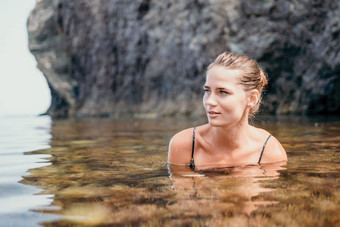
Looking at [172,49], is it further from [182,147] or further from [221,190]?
[221,190]

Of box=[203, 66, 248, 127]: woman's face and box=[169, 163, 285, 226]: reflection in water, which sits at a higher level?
box=[203, 66, 248, 127]: woman's face

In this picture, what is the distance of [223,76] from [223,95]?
131 millimetres

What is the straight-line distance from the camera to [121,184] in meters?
2.42

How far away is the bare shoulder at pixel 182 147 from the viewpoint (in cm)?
313

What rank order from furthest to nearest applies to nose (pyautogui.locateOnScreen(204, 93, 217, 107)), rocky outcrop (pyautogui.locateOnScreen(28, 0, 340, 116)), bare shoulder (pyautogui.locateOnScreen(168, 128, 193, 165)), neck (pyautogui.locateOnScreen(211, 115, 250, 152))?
rocky outcrop (pyautogui.locateOnScreen(28, 0, 340, 116)) < bare shoulder (pyautogui.locateOnScreen(168, 128, 193, 165)) < neck (pyautogui.locateOnScreen(211, 115, 250, 152)) < nose (pyautogui.locateOnScreen(204, 93, 217, 107))

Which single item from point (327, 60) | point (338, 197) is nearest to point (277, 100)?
point (327, 60)

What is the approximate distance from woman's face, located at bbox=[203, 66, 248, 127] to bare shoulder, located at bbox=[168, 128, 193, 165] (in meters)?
0.41

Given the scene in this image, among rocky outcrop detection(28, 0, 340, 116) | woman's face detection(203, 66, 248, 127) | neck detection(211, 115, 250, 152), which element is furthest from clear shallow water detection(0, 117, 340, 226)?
rocky outcrop detection(28, 0, 340, 116)

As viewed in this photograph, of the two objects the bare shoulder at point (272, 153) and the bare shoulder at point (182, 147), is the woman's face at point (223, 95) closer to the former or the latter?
the bare shoulder at point (182, 147)

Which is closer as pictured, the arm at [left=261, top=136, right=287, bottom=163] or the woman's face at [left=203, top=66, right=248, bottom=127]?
the woman's face at [left=203, top=66, right=248, bottom=127]

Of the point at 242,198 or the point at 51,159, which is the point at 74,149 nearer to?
the point at 51,159

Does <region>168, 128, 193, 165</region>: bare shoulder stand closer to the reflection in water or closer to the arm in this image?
the reflection in water

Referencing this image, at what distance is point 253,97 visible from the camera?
2.88 m

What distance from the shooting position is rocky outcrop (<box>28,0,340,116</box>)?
47.0 feet
